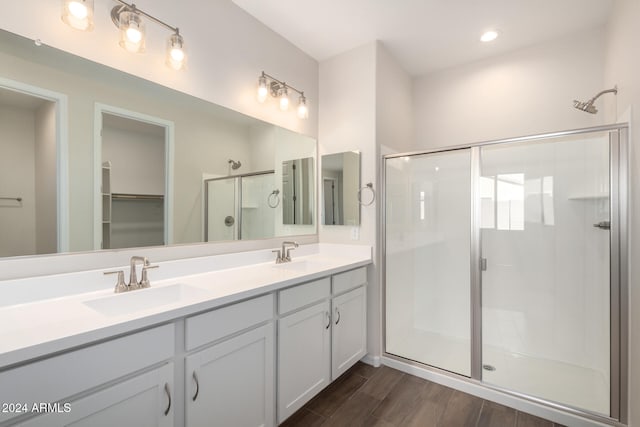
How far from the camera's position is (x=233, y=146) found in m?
2.02

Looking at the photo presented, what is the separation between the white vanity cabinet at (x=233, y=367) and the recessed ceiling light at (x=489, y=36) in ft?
8.51

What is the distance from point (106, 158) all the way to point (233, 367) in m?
1.18

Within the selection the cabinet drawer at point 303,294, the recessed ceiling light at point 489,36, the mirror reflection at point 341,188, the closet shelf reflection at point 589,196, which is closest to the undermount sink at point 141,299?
the cabinet drawer at point 303,294

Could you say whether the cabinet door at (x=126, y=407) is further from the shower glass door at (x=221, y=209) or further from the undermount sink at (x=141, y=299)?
the shower glass door at (x=221, y=209)

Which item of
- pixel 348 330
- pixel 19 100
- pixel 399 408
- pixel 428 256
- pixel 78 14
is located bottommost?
pixel 399 408

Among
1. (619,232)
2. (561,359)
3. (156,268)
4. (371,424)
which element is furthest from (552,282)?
(156,268)

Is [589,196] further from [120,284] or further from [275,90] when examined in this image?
[120,284]

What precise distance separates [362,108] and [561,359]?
2.56 m

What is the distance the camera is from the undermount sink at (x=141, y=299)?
1.23m

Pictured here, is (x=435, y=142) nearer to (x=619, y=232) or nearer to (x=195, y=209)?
(x=619, y=232)

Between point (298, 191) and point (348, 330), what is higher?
point (298, 191)

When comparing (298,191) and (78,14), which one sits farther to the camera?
(298,191)

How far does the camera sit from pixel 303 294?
1.72 m

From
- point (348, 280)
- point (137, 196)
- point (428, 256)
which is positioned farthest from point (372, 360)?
point (137, 196)
